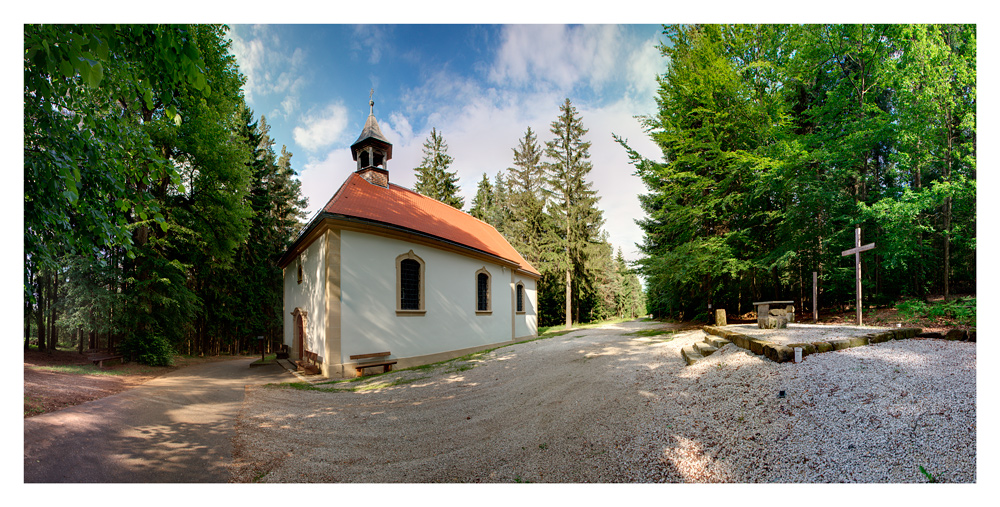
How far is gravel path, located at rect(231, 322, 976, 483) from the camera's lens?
235cm

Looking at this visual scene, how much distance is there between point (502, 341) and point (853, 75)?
13.8 m

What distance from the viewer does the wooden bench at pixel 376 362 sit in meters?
8.45

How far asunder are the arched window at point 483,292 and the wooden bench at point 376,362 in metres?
4.24

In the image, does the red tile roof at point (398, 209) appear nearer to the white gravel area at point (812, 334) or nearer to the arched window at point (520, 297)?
the arched window at point (520, 297)

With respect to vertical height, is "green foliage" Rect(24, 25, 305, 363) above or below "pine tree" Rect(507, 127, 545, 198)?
below

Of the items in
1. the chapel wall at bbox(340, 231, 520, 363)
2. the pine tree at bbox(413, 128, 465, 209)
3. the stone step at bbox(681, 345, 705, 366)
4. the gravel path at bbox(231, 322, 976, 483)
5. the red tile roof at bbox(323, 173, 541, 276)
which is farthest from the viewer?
the pine tree at bbox(413, 128, 465, 209)

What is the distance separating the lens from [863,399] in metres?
2.81

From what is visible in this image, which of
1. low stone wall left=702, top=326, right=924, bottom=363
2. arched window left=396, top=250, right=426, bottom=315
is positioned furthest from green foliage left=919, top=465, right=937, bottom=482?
arched window left=396, top=250, right=426, bottom=315

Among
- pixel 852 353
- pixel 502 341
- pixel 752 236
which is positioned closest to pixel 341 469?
pixel 852 353

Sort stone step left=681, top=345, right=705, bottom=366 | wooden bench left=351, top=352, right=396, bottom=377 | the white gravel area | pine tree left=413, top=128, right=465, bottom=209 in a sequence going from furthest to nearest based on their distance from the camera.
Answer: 1. pine tree left=413, top=128, right=465, bottom=209
2. wooden bench left=351, top=352, right=396, bottom=377
3. stone step left=681, top=345, right=705, bottom=366
4. the white gravel area

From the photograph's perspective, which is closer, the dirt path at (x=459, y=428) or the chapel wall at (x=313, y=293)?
the dirt path at (x=459, y=428)

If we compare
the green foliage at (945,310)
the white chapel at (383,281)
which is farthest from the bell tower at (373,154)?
the green foliage at (945,310)

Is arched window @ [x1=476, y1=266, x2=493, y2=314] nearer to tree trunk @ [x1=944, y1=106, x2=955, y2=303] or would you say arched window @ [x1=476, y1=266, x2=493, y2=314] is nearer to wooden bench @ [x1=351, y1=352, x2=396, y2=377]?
wooden bench @ [x1=351, y1=352, x2=396, y2=377]

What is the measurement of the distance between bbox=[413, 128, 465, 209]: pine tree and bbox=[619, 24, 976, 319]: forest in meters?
17.0
